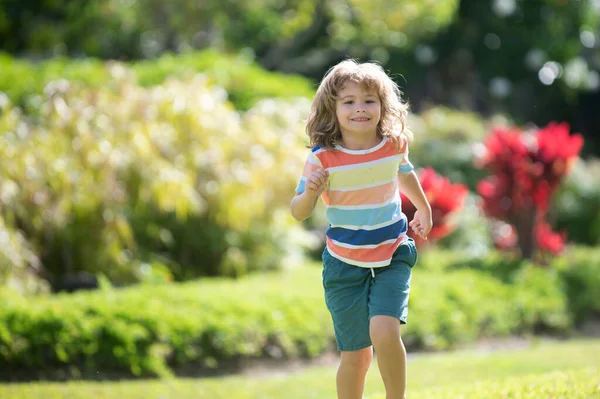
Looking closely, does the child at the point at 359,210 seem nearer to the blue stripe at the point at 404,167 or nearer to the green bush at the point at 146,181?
the blue stripe at the point at 404,167

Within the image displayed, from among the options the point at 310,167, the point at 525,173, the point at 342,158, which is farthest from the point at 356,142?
the point at 525,173

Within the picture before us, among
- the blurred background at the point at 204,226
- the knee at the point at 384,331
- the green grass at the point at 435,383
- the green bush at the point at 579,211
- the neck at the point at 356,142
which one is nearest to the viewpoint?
the knee at the point at 384,331

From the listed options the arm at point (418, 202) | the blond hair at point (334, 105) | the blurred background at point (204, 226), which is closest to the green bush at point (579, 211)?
the blurred background at point (204, 226)

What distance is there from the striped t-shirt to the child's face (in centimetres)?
10

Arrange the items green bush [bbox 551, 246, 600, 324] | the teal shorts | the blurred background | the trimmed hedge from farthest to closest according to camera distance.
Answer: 1. green bush [bbox 551, 246, 600, 324]
2. the blurred background
3. the trimmed hedge
4. the teal shorts

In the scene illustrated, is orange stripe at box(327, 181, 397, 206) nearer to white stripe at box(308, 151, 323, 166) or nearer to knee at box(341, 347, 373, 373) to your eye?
white stripe at box(308, 151, 323, 166)

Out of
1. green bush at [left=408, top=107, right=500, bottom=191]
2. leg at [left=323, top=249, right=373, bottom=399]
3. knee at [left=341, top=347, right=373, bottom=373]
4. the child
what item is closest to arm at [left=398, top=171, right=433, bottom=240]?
the child

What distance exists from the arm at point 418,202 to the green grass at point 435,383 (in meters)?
0.90

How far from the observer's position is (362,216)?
146 inches

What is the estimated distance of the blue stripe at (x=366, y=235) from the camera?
3701 mm

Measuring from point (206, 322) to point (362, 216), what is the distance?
3105 mm

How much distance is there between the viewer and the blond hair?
3750mm

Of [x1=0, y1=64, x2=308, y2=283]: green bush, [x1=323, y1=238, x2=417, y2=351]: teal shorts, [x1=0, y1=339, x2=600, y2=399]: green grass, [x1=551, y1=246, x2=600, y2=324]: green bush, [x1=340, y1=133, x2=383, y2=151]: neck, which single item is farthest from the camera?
[x1=551, y1=246, x2=600, y2=324]: green bush

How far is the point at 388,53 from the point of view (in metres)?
24.7
